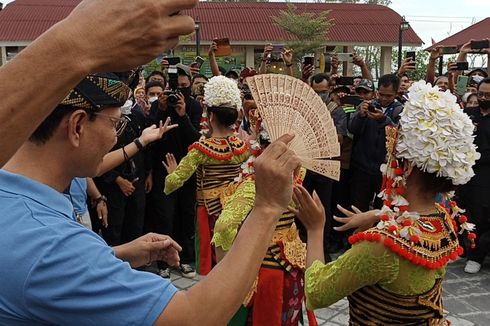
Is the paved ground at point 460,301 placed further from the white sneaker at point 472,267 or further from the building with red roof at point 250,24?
the building with red roof at point 250,24

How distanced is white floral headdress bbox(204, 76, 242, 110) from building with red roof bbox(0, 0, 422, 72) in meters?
18.9

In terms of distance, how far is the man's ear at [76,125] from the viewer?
4.55ft

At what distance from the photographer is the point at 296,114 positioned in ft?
7.47

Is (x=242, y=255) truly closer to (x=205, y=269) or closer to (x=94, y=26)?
(x=94, y=26)

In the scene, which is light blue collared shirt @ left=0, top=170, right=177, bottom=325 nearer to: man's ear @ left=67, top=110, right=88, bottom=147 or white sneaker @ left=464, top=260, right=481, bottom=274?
man's ear @ left=67, top=110, right=88, bottom=147

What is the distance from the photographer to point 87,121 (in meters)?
1.43

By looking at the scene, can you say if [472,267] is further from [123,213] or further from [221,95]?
[123,213]

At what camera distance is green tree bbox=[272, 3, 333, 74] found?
23.6 meters

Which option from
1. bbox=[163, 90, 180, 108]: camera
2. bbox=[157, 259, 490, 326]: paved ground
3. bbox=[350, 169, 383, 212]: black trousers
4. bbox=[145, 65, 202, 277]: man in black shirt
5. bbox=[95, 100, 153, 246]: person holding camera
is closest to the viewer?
bbox=[157, 259, 490, 326]: paved ground

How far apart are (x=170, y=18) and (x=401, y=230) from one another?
1.46 metres

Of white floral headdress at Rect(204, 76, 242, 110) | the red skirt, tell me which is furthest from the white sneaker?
white floral headdress at Rect(204, 76, 242, 110)

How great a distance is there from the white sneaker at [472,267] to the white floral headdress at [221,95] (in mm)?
3161

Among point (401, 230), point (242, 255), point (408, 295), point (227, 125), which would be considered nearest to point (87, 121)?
point (242, 255)

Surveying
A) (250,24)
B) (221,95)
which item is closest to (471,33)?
(250,24)
